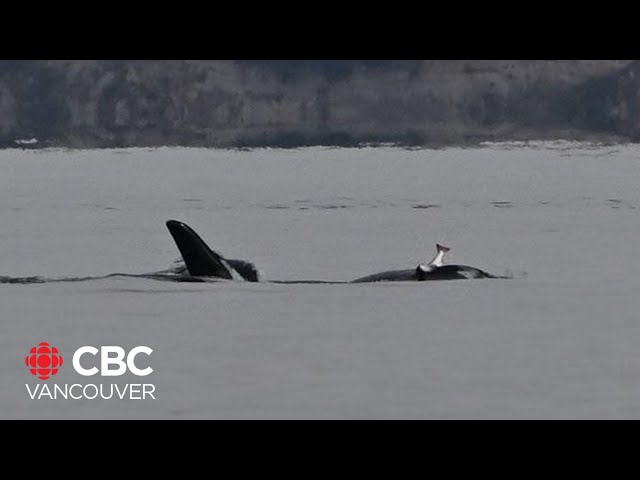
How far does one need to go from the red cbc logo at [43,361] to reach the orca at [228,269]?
699cm

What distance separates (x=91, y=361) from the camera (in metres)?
18.1

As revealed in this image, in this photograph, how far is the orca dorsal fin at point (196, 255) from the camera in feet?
84.8

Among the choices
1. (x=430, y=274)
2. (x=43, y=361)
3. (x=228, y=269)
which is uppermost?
(x=228, y=269)

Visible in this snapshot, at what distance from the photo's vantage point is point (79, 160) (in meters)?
103

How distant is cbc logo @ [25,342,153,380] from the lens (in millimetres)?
17156

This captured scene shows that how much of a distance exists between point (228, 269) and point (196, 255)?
0.72 m

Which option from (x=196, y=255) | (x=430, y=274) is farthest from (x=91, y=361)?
(x=430, y=274)

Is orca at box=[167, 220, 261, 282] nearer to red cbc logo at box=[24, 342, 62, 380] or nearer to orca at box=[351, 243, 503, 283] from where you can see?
orca at box=[351, 243, 503, 283]

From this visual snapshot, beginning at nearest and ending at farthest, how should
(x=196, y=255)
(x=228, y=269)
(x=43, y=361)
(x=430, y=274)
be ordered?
1. (x=43, y=361)
2. (x=196, y=255)
3. (x=430, y=274)
4. (x=228, y=269)

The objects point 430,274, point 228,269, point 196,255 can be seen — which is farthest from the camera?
point 228,269

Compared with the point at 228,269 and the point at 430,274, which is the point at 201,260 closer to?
the point at 228,269

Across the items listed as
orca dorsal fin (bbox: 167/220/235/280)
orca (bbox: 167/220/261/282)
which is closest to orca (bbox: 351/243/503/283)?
orca (bbox: 167/220/261/282)

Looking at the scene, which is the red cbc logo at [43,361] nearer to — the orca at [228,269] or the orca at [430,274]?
the orca at [228,269]

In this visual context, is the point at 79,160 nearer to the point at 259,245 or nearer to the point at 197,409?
the point at 259,245
